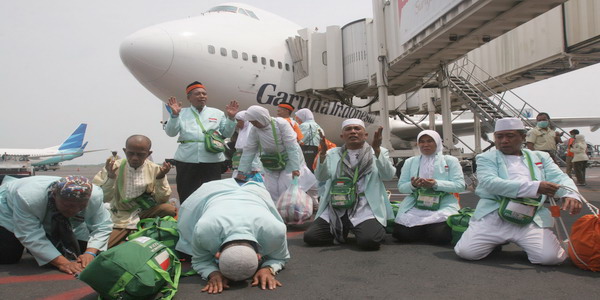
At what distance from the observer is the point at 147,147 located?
13.0 feet

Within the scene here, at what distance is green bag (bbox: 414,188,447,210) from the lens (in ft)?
13.8

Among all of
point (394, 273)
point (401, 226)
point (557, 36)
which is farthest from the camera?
point (557, 36)

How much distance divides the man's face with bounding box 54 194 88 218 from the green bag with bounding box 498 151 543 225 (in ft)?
11.1

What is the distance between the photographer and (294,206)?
16.7 ft

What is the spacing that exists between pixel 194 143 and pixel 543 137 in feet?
23.1

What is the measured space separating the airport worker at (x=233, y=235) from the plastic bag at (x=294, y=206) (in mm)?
1899

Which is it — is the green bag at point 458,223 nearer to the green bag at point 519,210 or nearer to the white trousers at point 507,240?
the white trousers at point 507,240

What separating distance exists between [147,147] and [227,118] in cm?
157

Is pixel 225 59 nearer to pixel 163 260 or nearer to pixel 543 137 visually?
pixel 543 137

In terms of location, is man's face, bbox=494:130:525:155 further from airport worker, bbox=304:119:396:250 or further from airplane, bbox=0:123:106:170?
airplane, bbox=0:123:106:170

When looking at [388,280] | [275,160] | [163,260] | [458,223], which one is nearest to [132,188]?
[163,260]

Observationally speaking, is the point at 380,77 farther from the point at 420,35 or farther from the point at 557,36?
the point at 557,36

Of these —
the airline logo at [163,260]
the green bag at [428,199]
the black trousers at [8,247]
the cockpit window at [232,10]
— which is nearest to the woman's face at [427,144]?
the green bag at [428,199]

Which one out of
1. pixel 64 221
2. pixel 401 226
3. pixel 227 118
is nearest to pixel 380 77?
pixel 227 118
